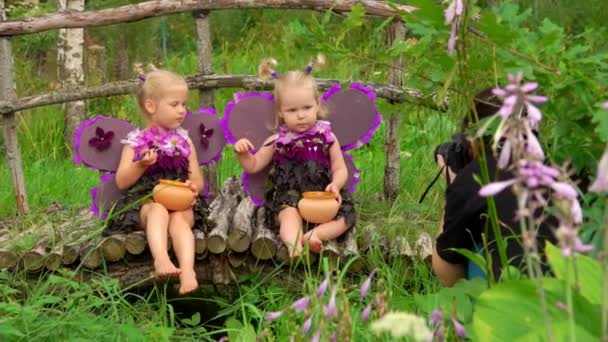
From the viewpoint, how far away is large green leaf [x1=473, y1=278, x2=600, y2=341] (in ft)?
5.75

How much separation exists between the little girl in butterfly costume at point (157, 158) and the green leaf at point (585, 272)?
2.48m

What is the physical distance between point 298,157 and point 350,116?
0.48 meters

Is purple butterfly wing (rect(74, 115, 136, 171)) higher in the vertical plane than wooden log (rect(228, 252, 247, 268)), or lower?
higher

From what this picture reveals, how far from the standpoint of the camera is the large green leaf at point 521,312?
175 cm

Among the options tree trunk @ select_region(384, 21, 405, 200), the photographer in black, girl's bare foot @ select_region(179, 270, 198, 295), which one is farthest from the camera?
tree trunk @ select_region(384, 21, 405, 200)

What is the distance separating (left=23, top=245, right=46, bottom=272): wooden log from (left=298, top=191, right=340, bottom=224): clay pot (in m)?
1.12

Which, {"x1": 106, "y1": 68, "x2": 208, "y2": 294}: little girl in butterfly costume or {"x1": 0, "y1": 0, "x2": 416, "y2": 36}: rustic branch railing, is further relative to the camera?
{"x1": 0, "y1": 0, "x2": 416, "y2": 36}: rustic branch railing

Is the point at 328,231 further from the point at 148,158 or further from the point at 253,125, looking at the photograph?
the point at 148,158

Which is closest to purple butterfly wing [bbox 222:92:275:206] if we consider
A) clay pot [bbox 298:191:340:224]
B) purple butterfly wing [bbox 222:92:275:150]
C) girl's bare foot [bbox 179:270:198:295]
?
purple butterfly wing [bbox 222:92:275:150]

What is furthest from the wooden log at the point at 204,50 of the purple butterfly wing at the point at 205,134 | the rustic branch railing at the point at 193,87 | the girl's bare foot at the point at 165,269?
the girl's bare foot at the point at 165,269

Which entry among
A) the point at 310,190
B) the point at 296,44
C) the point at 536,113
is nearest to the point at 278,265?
the point at 310,190

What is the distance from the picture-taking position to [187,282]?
153 inches

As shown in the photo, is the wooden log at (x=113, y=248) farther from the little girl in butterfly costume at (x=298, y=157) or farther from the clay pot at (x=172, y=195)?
the little girl in butterfly costume at (x=298, y=157)

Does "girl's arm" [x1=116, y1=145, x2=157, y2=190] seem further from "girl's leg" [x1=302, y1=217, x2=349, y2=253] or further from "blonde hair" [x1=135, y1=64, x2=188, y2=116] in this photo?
"girl's leg" [x1=302, y1=217, x2=349, y2=253]
